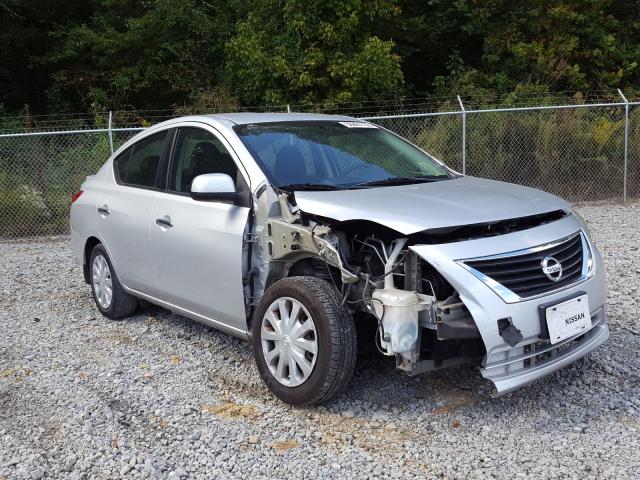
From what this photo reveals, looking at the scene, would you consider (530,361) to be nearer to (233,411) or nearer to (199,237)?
(233,411)

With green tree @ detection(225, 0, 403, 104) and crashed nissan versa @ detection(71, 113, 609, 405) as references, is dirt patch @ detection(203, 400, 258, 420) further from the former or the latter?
green tree @ detection(225, 0, 403, 104)

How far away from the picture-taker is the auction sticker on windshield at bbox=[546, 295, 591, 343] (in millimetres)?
3582

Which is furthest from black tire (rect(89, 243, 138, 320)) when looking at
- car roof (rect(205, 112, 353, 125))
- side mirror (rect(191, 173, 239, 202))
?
side mirror (rect(191, 173, 239, 202))

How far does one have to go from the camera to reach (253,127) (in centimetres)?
478

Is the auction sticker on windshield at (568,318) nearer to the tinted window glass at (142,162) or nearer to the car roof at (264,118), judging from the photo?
the car roof at (264,118)

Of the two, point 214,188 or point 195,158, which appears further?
point 195,158

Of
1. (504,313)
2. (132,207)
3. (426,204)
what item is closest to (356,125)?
(426,204)

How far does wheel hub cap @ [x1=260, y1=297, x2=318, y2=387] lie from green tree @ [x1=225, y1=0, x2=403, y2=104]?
11375 millimetres

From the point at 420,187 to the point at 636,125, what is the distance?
9428mm

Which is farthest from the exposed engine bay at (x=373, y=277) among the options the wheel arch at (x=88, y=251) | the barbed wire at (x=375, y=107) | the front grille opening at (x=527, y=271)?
the barbed wire at (x=375, y=107)

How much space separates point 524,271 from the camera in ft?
11.9

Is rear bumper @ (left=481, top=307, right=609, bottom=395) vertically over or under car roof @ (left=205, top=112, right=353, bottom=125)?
under

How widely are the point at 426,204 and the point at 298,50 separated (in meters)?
12.0

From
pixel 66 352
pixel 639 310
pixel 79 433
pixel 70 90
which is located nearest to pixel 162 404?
pixel 79 433
